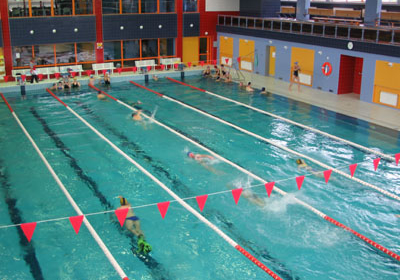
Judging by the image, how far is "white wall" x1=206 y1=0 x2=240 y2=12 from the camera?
29.5 meters

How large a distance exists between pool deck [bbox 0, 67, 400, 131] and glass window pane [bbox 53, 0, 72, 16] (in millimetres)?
3653

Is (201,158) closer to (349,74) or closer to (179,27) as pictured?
(349,74)

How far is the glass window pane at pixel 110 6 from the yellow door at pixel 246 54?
783 cm

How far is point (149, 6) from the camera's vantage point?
27.5 m

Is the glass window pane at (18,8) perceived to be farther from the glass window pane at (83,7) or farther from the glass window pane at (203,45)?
the glass window pane at (203,45)

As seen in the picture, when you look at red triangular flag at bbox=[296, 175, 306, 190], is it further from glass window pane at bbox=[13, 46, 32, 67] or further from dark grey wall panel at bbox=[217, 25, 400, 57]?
glass window pane at bbox=[13, 46, 32, 67]

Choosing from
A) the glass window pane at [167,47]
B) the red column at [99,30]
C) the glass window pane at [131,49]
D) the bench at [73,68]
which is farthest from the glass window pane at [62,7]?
the glass window pane at [167,47]

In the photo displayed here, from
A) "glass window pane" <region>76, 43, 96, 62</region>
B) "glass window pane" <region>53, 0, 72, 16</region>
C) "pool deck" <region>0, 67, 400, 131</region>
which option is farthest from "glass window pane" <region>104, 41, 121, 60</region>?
"glass window pane" <region>53, 0, 72, 16</region>

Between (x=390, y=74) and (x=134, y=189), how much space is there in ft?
42.0

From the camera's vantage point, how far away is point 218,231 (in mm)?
9367

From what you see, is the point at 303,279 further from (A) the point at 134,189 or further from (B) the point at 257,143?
(B) the point at 257,143

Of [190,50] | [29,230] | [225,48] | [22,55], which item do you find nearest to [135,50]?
[190,50]

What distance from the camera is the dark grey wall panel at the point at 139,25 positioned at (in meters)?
26.5

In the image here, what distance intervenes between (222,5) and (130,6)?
21.5 ft
